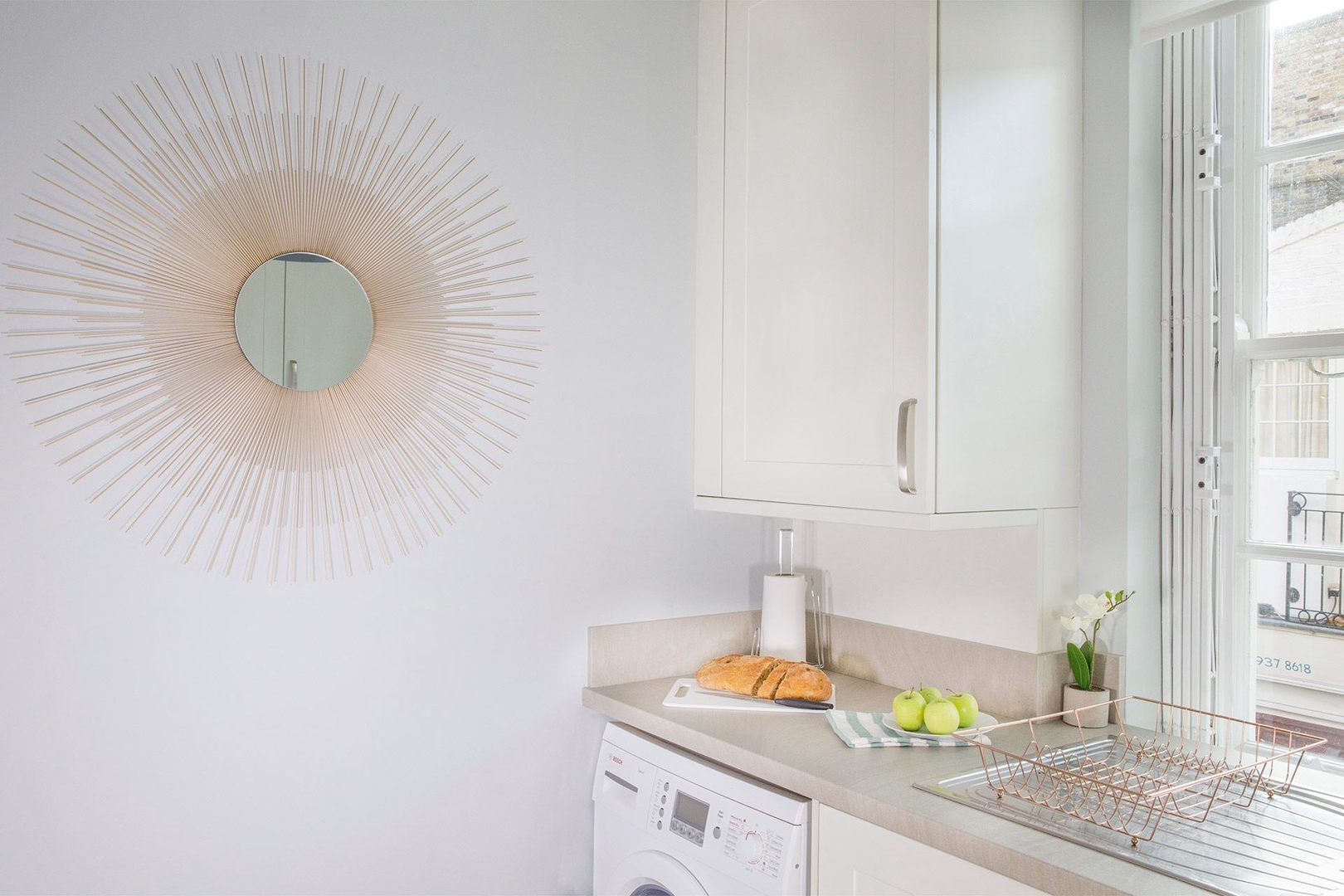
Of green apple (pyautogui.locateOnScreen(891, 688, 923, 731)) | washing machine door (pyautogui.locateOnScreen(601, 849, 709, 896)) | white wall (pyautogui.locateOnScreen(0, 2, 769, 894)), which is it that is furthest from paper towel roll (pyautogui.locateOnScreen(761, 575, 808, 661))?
washing machine door (pyautogui.locateOnScreen(601, 849, 709, 896))

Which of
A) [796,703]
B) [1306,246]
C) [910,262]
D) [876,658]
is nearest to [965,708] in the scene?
[796,703]

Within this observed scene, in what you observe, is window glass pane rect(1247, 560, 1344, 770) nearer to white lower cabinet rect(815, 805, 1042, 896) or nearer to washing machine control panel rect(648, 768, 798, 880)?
white lower cabinet rect(815, 805, 1042, 896)

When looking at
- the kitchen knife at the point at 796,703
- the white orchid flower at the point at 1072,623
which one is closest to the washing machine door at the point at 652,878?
the kitchen knife at the point at 796,703

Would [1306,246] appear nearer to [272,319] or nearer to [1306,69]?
[1306,69]

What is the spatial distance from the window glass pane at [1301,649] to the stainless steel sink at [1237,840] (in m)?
0.26

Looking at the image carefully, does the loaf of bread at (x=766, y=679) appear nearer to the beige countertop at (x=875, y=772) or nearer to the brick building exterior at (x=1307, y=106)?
the beige countertop at (x=875, y=772)

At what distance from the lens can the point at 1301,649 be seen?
5.50ft

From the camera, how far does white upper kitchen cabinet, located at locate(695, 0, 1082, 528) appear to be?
1.72 metres

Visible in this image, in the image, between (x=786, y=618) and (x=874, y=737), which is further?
(x=786, y=618)

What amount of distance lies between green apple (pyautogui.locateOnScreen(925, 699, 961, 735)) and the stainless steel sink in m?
0.20

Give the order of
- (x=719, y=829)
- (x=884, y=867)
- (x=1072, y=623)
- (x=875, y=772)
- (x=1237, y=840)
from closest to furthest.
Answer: (x=1237, y=840) → (x=884, y=867) → (x=875, y=772) → (x=719, y=829) → (x=1072, y=623)

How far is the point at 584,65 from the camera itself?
2.16 m

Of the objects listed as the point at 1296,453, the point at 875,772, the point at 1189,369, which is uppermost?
the point at 1189,369

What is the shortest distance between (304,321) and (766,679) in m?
1.21
